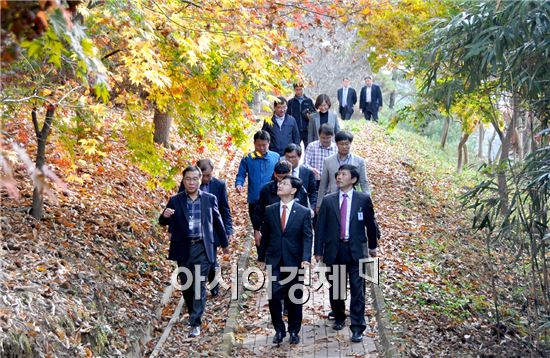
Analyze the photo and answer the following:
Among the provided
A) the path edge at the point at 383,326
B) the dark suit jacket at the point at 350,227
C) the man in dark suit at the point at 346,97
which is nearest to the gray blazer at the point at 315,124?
the path edge at the point at 383,326

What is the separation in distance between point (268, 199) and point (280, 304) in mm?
1507

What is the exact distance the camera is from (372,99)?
99.5ft

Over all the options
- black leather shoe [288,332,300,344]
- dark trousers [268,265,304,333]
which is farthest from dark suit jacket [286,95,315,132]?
black leather shoe [288,332,300,344]

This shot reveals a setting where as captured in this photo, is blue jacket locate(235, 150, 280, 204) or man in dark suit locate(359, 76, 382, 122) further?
man in dark suit locate(359, 76, 382, 122)

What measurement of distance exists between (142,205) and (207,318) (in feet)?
13.5

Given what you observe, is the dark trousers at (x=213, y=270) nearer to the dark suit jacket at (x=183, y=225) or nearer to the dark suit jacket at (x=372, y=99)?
the dark suit jacket at (x=183, y=225)

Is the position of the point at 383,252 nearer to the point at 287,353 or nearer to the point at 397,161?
the point at 287,353

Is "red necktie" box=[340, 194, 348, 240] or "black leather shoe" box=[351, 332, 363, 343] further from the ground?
"red necktie" box=[340, 194, 348, 240]

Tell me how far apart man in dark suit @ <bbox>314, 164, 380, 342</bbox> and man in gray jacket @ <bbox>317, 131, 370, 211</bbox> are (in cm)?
116

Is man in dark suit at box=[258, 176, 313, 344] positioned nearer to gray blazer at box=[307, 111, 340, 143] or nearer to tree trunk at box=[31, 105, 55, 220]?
tree trunk at box=[31, 105, 55, 220]

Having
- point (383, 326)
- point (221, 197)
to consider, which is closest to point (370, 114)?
point (221, 197)

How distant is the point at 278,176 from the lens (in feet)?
29.8

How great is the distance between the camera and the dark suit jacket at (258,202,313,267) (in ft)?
28.0

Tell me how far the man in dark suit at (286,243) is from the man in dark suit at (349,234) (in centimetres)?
31
